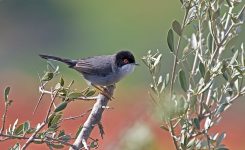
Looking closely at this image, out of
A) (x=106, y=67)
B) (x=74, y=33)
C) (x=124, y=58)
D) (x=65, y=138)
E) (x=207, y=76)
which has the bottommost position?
(x=74, y=33)

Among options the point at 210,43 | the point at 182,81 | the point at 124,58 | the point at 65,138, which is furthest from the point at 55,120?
→ the point at 124,58

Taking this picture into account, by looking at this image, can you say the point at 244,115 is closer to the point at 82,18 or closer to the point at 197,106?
the point at 82,18

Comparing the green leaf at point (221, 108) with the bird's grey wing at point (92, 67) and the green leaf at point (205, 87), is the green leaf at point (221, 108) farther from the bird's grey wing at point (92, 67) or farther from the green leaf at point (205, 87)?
the bird's grey wing at point (92, 67)

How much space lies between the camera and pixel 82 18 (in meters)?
16.4

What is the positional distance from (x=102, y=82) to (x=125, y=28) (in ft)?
38.6

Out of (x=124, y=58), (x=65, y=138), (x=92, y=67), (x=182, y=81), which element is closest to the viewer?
(x=65, y=138)

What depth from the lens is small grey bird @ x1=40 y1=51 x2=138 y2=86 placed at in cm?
404

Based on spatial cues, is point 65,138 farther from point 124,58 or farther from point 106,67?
point 106,67

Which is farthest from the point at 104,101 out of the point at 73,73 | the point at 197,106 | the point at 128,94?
the point at 73,73

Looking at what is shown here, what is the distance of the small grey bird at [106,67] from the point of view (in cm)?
404

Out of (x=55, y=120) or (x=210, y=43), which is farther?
(x=210, y=43)

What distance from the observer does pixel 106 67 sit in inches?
169

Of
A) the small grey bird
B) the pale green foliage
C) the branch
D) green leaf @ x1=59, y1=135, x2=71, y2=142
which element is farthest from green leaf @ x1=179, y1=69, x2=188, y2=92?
the small grey bird

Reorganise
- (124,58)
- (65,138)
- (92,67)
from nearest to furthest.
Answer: (65,138) → (124,58) → (92,67)
